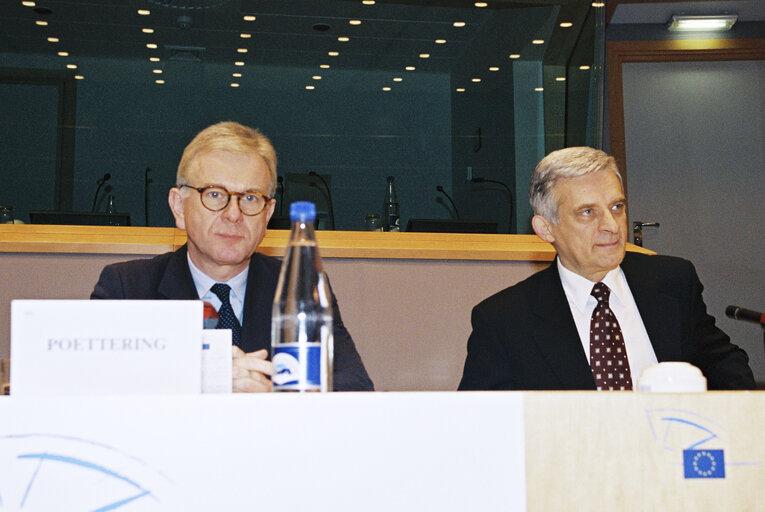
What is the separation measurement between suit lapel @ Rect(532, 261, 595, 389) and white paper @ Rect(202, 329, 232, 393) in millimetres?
903

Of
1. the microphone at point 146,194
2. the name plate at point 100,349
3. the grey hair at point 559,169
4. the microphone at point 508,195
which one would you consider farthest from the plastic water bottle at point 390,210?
the name plate at point 100,349

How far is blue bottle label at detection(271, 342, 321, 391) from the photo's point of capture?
81 cm

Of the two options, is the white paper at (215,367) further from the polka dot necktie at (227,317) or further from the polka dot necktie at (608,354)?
the polka dot necktie at (608,354)

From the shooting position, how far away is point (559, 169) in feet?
5.92

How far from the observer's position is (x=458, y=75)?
4.39 meters

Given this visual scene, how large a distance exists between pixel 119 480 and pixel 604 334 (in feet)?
4.01

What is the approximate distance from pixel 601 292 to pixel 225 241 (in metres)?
0.83

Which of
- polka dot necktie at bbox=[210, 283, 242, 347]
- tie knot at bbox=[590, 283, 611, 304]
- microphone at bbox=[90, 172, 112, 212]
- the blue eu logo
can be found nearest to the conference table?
the blue eu logo

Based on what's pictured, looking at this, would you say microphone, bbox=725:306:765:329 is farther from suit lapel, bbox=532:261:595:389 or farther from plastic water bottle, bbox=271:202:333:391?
plastic water bottle, bbox=271:202:333:391

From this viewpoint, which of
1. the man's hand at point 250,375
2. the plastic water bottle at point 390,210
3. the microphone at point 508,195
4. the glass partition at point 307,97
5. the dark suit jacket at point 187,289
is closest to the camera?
the man's hand at point 250,375

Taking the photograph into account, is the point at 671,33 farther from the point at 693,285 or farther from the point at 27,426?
Answer: the point at 27,426

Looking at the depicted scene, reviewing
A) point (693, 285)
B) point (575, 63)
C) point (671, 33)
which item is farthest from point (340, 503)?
point (671, 33)

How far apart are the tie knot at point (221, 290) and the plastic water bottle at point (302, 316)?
59 cm

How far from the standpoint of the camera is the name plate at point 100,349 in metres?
0.72
